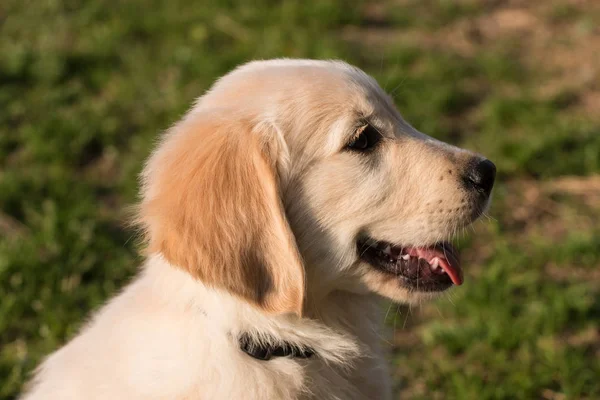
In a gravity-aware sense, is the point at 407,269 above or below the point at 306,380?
above

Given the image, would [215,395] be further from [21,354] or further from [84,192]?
[84,192]

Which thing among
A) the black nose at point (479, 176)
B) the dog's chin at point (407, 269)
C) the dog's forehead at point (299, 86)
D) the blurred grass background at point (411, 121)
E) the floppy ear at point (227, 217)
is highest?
the dog's forehead at point (299, 86)

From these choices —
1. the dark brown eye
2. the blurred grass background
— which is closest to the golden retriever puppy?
the dark brown eye

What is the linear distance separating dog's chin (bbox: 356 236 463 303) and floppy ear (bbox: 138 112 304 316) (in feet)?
1.29

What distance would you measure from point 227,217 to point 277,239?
178mm

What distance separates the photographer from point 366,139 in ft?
9.62

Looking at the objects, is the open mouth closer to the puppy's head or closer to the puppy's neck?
the puppy's head

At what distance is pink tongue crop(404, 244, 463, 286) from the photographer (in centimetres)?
304

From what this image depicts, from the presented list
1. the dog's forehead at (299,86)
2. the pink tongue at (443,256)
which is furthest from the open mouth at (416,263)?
the dog's forehead at (299,86)

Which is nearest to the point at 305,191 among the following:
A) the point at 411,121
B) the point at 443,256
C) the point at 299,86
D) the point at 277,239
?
the point at 277,239

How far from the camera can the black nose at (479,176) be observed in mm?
2984

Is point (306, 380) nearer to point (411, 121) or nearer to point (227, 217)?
point (227, 217)

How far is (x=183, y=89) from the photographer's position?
6.02m

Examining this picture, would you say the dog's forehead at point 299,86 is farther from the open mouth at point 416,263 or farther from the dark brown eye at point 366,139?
the open mouth at point 416,263
